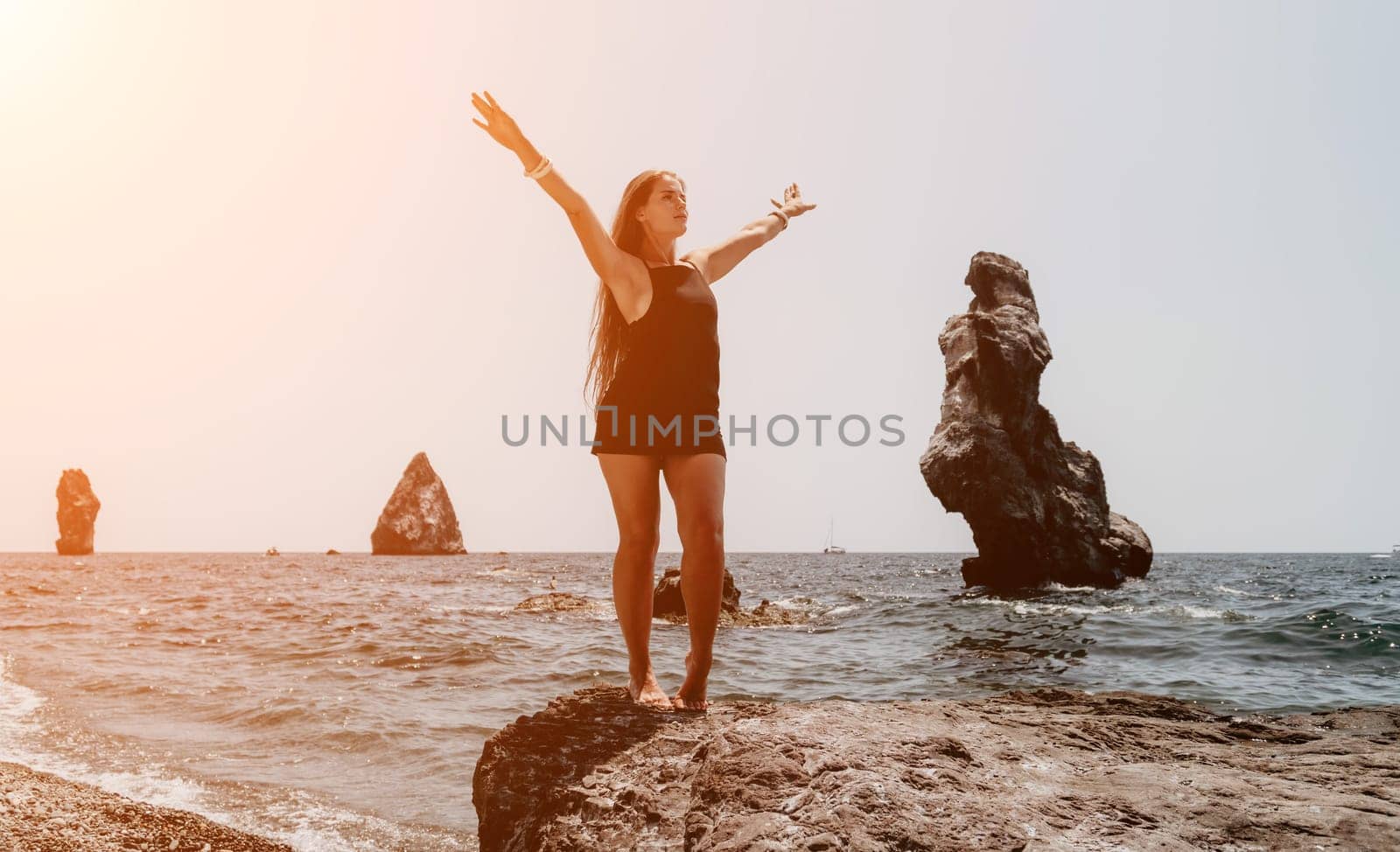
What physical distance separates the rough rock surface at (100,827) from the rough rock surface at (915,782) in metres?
1.66

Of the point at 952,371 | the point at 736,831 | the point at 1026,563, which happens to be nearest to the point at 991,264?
the point at 952,371

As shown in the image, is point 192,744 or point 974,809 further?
point 192,744

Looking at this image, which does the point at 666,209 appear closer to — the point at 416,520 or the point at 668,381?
the point at 668,381

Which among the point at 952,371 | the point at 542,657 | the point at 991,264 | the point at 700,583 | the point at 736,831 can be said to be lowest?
the point at 542,657

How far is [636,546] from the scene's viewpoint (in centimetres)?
370

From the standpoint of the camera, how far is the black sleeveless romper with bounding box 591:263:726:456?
3.70 m

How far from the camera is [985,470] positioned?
1118 inches

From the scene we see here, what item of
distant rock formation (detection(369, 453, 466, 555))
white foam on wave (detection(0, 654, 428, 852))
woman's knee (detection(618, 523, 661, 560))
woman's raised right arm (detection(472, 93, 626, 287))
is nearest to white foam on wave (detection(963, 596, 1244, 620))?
white foam on wave (detection(0, 654, 428, 852))

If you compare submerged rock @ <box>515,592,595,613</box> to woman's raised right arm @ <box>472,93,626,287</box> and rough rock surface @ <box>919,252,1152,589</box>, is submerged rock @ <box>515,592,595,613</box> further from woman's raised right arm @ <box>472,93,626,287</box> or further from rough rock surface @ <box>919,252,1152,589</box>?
woman's raised right arm @ <box>472,93,626,287</box>

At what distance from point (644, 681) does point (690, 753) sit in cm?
84

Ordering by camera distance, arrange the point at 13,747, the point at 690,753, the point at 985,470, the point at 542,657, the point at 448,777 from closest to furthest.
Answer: the point at 690,753, the point at 448,777, the point at 13,747, the point at 542,657, the point at 985,470

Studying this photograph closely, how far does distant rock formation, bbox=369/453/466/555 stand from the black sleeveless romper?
116 meters

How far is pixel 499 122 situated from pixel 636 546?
1.89 m

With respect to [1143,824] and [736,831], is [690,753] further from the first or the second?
[1143,824]
